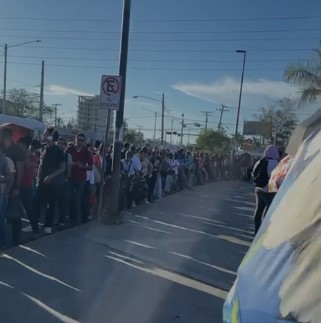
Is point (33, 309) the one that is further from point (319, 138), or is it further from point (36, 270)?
point (319, 138)

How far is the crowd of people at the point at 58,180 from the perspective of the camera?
22.5 ft

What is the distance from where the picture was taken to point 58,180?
7.95m

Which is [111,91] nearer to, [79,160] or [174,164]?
[79,160]

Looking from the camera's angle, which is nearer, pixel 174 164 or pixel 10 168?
pixel 10 168

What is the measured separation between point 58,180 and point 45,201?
16.8 inches

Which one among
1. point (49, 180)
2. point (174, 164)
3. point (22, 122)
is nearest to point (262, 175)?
point (49, 180)

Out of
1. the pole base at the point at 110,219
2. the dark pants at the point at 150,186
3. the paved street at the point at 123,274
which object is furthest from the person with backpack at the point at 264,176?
the dark pants at the point at 150,186

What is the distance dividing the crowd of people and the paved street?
483 millimetres

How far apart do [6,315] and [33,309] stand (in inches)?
10.7

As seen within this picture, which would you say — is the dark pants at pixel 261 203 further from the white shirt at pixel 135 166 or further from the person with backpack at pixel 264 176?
the white shirt at pixel 135 166

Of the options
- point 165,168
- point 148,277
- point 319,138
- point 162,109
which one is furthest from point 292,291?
point 162,109

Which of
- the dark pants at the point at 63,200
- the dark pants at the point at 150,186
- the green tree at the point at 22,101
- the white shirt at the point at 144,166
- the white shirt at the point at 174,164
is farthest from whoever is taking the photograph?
the green tree at the point at 22,101

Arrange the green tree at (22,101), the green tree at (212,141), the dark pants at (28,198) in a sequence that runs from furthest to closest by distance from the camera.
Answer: the green tree at (22,101)
the green tree at (212,141)
the dark pants at (28,198)

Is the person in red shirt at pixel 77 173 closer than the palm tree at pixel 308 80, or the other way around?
the person in red shirt at pixel 77 173
